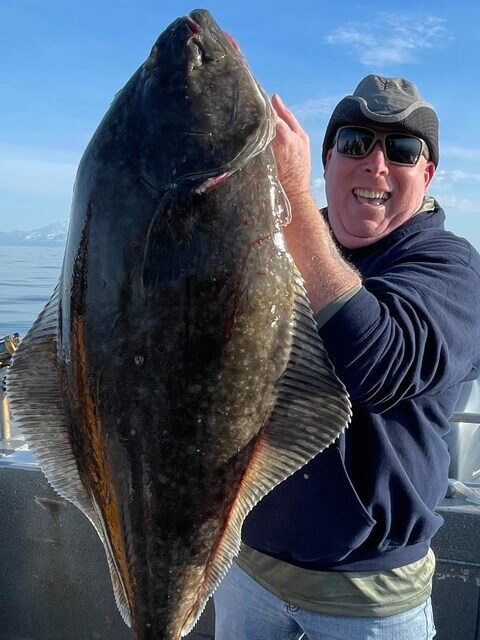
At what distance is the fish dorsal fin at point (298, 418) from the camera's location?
2018mm

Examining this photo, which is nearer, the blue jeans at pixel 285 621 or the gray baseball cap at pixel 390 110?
the blue jeans at pixel 285 621

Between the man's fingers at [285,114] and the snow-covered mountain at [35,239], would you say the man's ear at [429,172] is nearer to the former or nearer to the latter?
the man's fingers at [285,114]

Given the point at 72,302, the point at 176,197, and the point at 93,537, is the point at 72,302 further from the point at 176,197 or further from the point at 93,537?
the point at 93,537

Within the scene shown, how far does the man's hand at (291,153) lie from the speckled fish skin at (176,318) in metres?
0.08

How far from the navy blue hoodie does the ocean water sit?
30.2ft

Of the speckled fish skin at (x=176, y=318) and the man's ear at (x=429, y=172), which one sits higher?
the man's ear at (x=429, y=172)

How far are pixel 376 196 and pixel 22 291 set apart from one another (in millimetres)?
23228

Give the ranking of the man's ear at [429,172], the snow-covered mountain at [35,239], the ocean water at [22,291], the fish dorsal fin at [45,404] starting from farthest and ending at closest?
the snow-covered mountain at [35,239], the ocean water at [22,291], the man's ear at [429,172], the fish dorsal fin at [45,404]

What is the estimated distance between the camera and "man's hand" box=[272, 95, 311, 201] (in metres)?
2.09

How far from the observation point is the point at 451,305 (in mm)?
2256

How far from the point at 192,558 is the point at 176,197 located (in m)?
1.17

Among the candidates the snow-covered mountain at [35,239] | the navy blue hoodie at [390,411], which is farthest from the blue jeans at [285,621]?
the snow-covered mountain at [35,239]

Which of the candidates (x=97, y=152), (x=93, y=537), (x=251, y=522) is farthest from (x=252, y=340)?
(x=93, y=537)

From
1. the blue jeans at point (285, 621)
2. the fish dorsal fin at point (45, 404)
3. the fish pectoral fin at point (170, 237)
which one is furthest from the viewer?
the blue jeans at point (285, 621)
